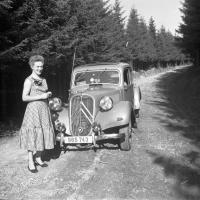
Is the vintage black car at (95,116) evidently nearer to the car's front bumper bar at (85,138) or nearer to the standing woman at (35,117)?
the car's front bumper bar at (85,138)

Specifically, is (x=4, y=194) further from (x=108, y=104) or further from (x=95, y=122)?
(x=108, y=104)

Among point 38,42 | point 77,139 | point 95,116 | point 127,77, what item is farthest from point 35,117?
point 38,42

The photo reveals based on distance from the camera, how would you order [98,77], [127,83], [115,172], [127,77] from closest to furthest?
[115,172], [98,77], [127,83], [127,77]

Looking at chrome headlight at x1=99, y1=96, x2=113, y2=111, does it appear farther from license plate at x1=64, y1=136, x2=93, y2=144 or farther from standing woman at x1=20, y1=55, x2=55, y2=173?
standing woman at x1=20, y1=55, x2=55, y2=173

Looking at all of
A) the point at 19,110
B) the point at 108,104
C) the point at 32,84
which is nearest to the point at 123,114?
the point at 108,104

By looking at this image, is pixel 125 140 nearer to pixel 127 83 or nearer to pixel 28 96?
pixel 127 83

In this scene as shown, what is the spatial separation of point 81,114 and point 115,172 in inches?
82.3

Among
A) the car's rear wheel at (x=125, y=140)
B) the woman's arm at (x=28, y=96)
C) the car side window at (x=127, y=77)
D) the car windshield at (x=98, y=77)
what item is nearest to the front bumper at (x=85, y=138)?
the car's rear wheel at (x=125, y=140)

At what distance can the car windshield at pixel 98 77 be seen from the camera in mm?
9047

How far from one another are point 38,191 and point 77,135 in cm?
256

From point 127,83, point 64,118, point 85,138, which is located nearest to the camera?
point 85,138

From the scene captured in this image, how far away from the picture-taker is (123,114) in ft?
25.2

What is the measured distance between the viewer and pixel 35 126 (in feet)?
20.9

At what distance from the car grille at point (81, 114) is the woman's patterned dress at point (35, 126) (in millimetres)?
1334
